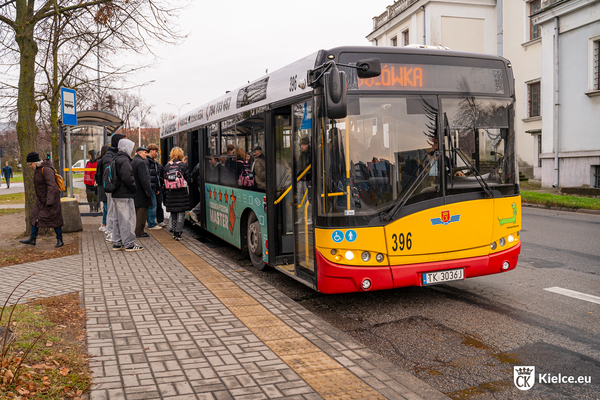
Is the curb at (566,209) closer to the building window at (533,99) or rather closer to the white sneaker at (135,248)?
the building window at (533,99)

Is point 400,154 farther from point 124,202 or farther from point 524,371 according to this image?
point 124,202

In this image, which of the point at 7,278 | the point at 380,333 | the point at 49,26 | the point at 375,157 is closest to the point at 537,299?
the point at 380,333

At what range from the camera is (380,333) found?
527cm

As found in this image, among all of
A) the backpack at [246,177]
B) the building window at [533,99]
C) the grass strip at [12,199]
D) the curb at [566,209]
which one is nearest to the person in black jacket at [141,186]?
the backpack at [246,177]

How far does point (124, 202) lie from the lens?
9672mm

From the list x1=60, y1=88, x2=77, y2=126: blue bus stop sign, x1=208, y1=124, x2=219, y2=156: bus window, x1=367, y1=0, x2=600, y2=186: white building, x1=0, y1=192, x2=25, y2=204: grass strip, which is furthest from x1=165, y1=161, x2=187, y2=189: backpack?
x1=367, y1=0, x2=600, y2=186: white building

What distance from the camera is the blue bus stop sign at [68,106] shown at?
11.6m

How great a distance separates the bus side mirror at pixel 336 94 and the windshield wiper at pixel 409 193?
108 centimetres

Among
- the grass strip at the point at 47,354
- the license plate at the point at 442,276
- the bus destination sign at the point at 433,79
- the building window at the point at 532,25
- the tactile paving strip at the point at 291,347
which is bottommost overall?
the tactile paving strip at the point at 291,347

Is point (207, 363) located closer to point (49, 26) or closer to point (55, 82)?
point (49, 26)

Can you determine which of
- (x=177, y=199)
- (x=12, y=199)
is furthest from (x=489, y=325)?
(x=12, y=199)

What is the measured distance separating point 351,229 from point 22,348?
3143 mm

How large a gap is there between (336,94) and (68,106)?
8.66 meters

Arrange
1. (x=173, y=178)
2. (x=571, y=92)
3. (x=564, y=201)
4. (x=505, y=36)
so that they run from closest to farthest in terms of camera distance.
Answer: (x=173, y=178), (x=564, y=201), (x=571, y=92), (x=505, y=36)
